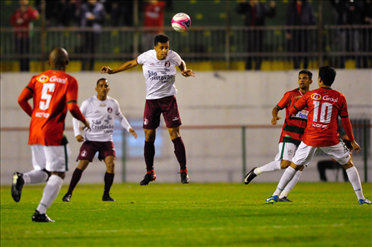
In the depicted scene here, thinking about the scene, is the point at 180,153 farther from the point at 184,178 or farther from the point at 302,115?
the point at 302,115

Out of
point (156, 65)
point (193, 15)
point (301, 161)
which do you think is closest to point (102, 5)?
point (193, 15)

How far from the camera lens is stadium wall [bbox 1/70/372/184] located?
19406 mm

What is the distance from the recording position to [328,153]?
8938 mm

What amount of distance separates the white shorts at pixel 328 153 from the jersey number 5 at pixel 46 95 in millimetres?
3847

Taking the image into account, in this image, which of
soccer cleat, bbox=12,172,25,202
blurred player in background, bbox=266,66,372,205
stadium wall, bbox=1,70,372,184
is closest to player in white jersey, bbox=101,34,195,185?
blurred player in background, bbox=266,66,372,205

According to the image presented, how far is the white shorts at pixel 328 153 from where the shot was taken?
884 centimetres

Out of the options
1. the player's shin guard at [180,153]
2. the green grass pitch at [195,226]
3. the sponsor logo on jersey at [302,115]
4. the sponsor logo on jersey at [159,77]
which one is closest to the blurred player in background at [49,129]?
the green grass pitch at [195,226]

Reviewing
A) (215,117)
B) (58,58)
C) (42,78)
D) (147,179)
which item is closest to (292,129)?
(147,179)

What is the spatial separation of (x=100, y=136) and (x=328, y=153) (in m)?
4.52

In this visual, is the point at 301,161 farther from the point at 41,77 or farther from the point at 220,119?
the point at 220,119

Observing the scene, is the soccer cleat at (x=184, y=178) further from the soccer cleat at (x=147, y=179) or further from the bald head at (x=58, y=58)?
the bald head at (x=58, y=58)

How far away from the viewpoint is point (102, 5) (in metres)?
19.3

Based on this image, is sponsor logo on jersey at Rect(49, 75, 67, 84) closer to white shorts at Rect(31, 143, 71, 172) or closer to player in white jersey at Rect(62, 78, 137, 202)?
white shorts at Rect(31, 143, 71, 172)

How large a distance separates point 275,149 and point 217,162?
75.0 inches
